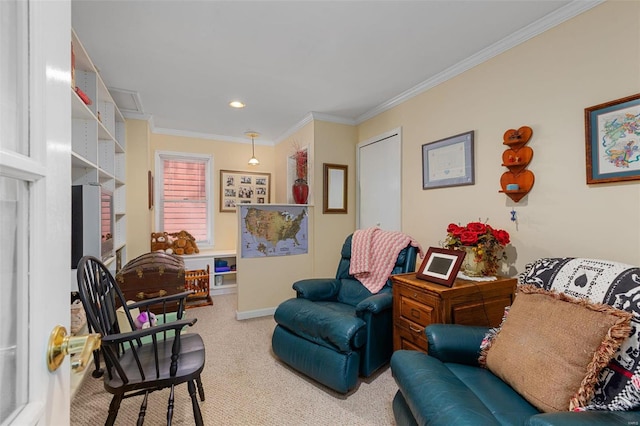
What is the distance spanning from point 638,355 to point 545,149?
133cm

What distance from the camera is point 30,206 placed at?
50 cm

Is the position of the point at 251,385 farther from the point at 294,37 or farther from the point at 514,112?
the point at 514,112

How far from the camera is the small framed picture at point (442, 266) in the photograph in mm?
1980

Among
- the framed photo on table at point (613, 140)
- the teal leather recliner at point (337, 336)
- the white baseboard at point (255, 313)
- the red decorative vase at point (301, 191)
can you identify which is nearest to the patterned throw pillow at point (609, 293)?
the framed photo on table at point (613, 140)

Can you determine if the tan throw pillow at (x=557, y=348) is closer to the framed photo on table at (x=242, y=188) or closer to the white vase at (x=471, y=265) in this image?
the white vase at (x=471, y=265)

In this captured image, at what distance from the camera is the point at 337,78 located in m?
2.81

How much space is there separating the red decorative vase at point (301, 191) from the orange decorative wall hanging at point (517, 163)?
2.23 metres

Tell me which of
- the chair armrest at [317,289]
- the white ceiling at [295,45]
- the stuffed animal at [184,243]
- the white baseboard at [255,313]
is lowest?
the white baseboard at [255,313]

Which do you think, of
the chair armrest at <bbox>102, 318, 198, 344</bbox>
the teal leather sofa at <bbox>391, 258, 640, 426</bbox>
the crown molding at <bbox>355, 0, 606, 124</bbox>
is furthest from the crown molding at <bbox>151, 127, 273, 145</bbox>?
the teal leather sofa at <bbox>391, 258, 640, 426</bbox>

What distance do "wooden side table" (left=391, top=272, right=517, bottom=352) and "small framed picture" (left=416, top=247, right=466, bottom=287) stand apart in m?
0.05

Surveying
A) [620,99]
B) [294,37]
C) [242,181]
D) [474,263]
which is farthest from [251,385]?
[242,181]

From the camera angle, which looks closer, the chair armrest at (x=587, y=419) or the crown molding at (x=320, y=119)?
the chair armrest at (x=587, y=419)

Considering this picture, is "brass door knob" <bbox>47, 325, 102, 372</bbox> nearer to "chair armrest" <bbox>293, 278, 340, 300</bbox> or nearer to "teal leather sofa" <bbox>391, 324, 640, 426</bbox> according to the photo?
"teal leather sofa" <bbox>391, 324, 640, 426</bbox>

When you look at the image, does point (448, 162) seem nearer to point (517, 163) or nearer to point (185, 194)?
point (517, 163)
